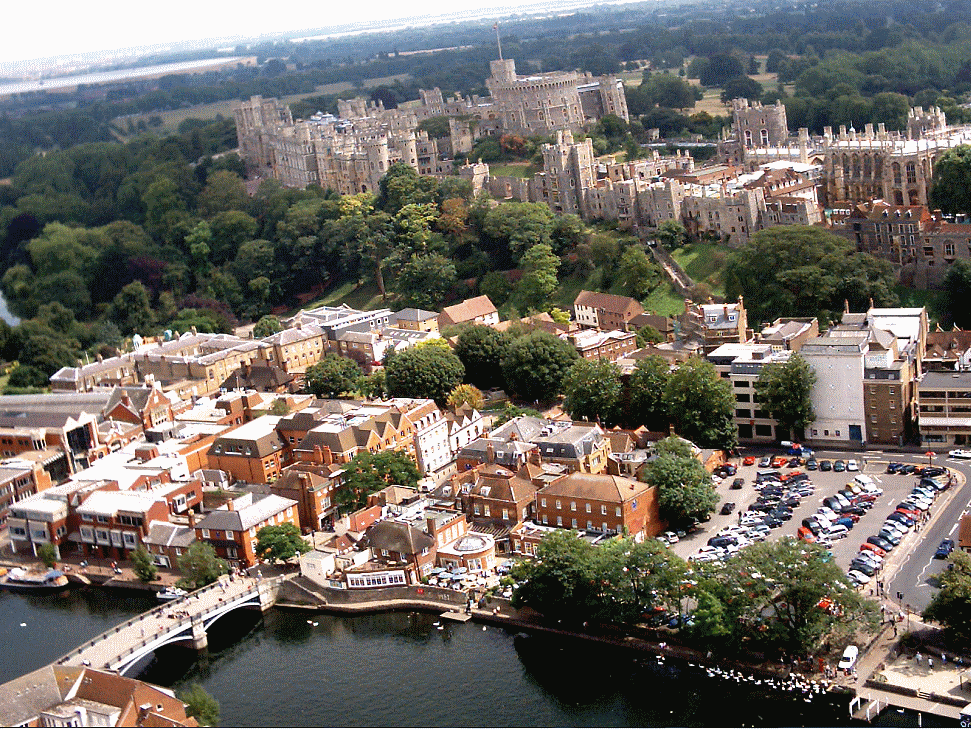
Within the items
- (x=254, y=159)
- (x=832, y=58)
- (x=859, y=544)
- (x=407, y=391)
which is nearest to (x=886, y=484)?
(x=859, y=544)

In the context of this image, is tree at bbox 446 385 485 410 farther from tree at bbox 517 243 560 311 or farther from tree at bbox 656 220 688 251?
tree at bbox 656 220 688 251

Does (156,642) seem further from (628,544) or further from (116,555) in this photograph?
(628,544)

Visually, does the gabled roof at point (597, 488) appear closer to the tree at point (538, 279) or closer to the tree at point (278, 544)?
the tree at point (278, 544)

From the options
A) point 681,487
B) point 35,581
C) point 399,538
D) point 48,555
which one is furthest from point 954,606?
point 48,555

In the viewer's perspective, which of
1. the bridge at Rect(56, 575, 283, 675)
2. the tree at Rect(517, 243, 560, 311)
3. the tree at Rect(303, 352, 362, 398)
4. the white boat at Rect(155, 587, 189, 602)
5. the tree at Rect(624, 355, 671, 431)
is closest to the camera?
the bridge at Rect(56, 575, 283, 675)

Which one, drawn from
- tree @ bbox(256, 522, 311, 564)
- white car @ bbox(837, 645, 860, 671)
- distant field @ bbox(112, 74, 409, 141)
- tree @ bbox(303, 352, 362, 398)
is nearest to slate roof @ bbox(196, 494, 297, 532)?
tree @ bbox(256, 522, 311, 564)

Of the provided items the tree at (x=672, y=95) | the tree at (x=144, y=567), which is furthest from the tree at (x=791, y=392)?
the tree at (x=672, y=95)

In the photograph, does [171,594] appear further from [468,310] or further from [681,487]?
[468,310]
